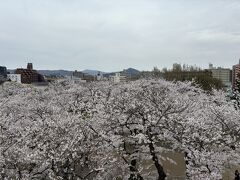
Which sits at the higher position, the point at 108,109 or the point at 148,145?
the point at 108,109

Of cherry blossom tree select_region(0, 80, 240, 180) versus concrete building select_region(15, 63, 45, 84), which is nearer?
cherry blossom tree select_region(0, 80, 240, 180)

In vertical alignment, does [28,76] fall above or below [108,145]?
above

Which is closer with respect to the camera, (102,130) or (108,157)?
(108,157)

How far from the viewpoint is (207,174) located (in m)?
14.0

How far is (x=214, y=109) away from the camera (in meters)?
24.7

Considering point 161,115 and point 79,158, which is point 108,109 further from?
point 79,158

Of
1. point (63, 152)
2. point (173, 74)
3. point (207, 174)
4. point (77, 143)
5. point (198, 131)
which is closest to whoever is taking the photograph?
point (63, 152)

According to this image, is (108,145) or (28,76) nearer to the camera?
(108,145)

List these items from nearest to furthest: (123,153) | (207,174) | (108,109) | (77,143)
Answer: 1. (77,143)
2. (207,174)
3. (123,153)
4. (108,109)

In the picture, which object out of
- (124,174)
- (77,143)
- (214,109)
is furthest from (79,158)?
(214,109)

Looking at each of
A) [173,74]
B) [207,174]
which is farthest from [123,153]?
[173,74]

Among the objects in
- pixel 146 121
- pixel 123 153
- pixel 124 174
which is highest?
pixel 146 121

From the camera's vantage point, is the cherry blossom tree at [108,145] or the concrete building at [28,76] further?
the concrete building at [28,76]

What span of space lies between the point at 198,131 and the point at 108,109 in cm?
424
